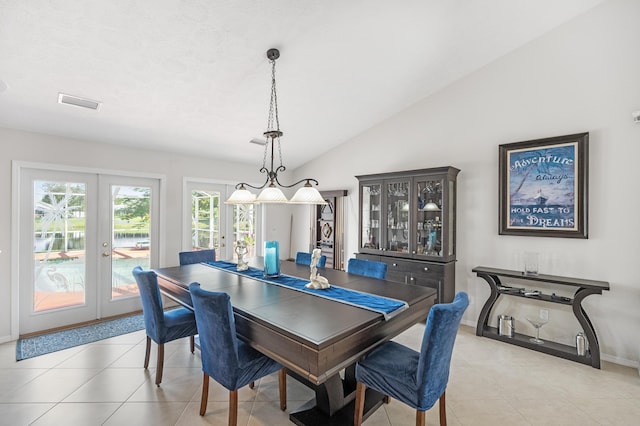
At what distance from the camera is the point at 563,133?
3322 mm

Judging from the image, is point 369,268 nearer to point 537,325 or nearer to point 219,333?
point 219,333

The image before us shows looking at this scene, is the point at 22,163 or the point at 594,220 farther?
the point at 22,163

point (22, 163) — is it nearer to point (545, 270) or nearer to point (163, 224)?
point (163, 224)

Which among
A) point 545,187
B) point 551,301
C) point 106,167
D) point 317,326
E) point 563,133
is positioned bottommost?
point 551,301

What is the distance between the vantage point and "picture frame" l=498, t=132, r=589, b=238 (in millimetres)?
3197

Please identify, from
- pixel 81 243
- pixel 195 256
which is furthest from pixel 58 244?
pixel 195 256

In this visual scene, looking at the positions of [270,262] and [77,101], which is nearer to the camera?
[270,262]

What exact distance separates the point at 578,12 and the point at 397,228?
120 inches

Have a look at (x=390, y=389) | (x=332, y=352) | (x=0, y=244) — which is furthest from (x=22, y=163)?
(x=390, y=389)

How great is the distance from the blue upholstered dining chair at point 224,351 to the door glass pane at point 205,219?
3.24 meters

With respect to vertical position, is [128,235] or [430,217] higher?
[430,217]

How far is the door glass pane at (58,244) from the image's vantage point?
12.0 feet

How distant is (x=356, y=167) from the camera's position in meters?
5.21

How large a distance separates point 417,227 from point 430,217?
22 cm
